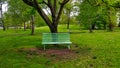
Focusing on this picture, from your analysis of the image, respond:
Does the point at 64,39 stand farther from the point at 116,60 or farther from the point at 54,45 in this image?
the point at 116,60

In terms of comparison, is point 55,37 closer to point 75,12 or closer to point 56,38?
point 56,38

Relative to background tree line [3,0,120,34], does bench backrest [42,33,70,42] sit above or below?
below

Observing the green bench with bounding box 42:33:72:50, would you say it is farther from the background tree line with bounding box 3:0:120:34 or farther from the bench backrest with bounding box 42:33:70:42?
the background tree line with bounding box 3:0:120:34

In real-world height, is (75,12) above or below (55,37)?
above

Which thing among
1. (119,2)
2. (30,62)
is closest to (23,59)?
(30,62)

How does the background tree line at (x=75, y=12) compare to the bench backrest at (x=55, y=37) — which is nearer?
the bench backrest at (x=55, y=37)

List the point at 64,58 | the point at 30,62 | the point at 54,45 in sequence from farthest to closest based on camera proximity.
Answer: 1. the point at 54,45
2. the point at 64,58
3. the point at 30,62

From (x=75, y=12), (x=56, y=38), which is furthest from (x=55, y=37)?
(x=75, y=12)

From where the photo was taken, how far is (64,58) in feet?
47.2

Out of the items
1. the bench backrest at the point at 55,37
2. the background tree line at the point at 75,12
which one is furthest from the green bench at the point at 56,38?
the background tree line at the point at 75,12

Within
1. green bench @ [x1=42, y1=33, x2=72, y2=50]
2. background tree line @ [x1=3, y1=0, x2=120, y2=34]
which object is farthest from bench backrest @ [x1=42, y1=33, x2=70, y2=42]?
background tree line @ [x1=3, y1=0, x2=120, y2=34]

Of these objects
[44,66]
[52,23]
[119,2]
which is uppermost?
[119,2]

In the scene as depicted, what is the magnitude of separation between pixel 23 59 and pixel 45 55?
→ 175 centimetres

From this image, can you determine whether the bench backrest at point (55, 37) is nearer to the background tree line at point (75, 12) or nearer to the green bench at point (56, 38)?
the green bench at point (56, 38)
